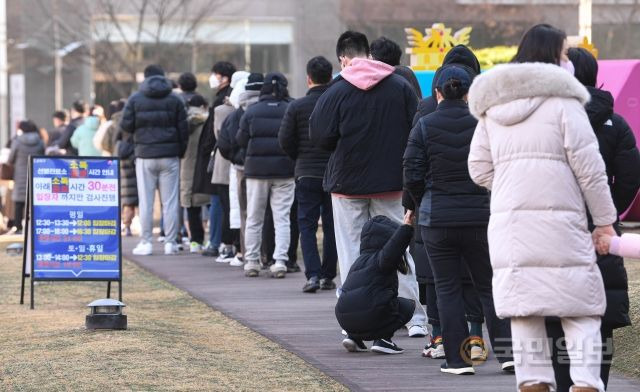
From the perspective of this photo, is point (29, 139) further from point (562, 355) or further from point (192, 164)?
point (562, 355)

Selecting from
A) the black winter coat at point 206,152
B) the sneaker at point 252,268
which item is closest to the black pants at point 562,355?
the sneaker at point 252,268

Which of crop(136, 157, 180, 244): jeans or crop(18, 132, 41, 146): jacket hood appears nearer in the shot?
crop(136, 157, 180, 244): jeans

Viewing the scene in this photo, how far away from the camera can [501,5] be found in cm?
3791

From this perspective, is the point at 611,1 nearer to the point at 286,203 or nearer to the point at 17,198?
the point at 17,198

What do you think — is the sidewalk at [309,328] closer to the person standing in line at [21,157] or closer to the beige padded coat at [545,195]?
the beige padded coat at [545,195]

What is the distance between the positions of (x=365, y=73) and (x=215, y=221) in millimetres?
7296

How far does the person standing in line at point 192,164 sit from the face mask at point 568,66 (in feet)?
34.9

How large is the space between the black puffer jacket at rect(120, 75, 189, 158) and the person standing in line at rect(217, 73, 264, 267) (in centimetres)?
154

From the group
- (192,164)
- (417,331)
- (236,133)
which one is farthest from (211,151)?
(417,331)

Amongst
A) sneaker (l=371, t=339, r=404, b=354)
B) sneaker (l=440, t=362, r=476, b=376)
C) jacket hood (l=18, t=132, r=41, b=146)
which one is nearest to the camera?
sneaker (l=440, t=362, r=476, b=376)

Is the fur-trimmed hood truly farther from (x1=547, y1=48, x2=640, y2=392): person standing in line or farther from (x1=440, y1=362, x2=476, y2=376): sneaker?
(x1=440, y1=362, x2=476, y2=376): sneaker

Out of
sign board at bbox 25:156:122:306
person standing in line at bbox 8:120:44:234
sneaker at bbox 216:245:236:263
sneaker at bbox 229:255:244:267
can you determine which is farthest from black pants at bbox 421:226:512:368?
person standing in line at bbox 8:120:44:234

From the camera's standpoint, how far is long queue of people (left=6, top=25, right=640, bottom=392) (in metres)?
6.04

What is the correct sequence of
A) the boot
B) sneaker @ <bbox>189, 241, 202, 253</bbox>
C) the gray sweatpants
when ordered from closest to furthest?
1. the boot
2. the gray sweatpants
3. sneaker @ <bbox>189, 241, 202, 253</bbox>
